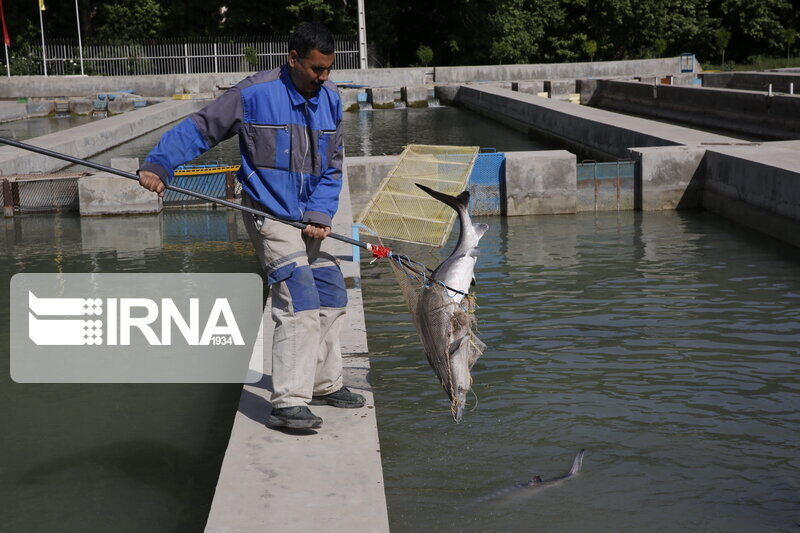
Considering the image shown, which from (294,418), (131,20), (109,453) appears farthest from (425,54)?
(294,418)

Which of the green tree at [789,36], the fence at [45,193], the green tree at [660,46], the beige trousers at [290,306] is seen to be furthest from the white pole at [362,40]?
the beige trousers at [290,306]

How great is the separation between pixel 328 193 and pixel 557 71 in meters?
40.8

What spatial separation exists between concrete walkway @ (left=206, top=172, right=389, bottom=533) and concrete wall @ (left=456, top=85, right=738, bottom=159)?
→ 10857 millimetres

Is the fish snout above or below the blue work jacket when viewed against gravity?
below

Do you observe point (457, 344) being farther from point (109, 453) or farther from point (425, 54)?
point (425, 54)

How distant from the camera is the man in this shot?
4.66 m

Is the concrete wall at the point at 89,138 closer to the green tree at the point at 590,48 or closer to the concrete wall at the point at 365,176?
the concrete wall at the point at 365,176

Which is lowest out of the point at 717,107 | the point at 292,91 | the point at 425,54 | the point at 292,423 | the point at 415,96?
the point at 292,423

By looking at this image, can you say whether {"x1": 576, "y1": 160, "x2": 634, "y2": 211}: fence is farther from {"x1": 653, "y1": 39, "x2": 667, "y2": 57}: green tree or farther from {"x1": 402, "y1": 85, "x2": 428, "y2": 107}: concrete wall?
{"x1": 653, "y1": 39, "x2": 667, "y2": 57}: green tree

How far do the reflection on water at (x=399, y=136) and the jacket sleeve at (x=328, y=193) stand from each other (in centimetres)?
1262

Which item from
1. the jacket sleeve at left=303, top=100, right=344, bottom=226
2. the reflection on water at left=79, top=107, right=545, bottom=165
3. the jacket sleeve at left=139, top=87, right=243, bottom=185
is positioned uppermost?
the jacket sleeve at left=139, top=87, right=243, bottom=185

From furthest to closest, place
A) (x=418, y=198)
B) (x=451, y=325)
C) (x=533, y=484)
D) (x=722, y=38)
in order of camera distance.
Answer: (x=722, y=38) → (x=418, y=198) → (x=451, y=325) → (x=533, y=484)

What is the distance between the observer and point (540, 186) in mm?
13453

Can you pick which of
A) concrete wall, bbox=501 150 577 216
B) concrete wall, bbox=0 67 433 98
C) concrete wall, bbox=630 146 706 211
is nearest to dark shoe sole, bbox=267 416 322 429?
concrete wall, bbox=501 150 577 216
